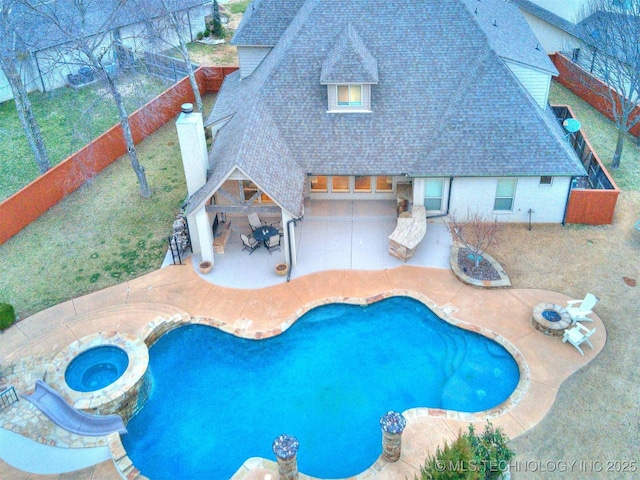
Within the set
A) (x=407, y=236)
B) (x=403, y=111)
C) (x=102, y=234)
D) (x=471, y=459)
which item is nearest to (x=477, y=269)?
(x=407, y=236)

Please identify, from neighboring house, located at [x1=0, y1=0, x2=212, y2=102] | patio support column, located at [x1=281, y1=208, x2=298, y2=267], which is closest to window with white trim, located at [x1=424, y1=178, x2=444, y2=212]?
patio support column, located at [x1=281, y1=208, x2=298, y2=267]

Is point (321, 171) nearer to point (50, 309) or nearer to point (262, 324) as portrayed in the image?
point (262, 324)

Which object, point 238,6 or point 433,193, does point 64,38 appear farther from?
point 433,193

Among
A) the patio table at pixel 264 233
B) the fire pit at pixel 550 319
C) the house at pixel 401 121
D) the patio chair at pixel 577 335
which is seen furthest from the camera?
the patio table at pixel 264 233

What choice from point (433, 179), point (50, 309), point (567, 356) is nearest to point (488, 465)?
point (567, 356)

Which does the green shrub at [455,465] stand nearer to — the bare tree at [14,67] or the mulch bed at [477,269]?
the mulch bed at [477,269]

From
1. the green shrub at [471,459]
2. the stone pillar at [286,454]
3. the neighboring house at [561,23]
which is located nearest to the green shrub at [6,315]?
the stone pillar at [286,454]
